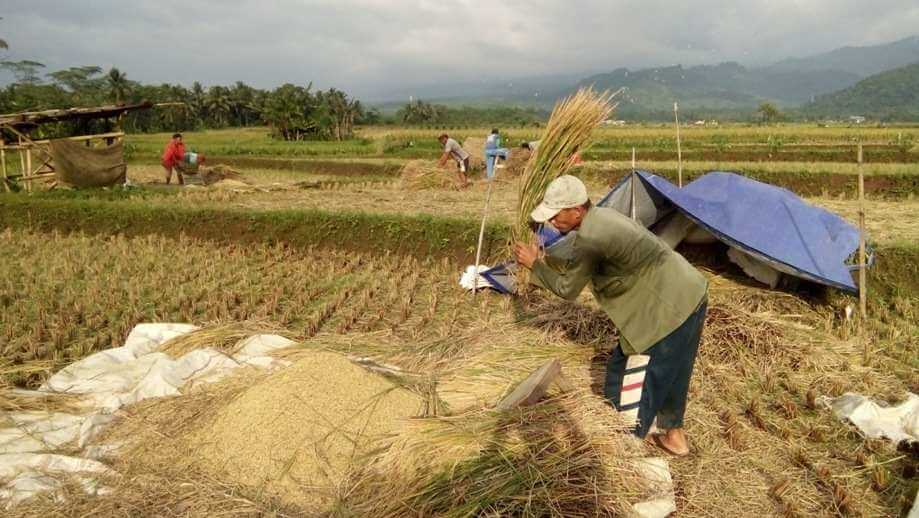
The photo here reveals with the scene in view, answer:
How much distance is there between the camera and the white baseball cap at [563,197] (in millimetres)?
2494

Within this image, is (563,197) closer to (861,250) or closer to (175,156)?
(861,250)

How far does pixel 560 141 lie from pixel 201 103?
166 ft

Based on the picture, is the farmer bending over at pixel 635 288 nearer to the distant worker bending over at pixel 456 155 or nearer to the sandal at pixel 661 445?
the sandal at pixel 661 445

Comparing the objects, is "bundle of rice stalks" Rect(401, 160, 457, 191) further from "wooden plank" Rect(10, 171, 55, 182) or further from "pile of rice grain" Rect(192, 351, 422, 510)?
"pile of rice grain" Rect(192, 351, 422, 510)

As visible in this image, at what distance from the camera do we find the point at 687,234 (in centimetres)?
561

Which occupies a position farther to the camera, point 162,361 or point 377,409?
point 162,361

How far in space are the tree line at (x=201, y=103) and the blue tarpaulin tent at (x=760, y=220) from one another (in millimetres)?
23706

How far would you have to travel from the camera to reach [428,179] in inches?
478

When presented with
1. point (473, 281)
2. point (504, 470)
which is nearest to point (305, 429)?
point (504, 470)

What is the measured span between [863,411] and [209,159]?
62.7ft

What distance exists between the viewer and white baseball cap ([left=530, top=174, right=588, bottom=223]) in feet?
8.18

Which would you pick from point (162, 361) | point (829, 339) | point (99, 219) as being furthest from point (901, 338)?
point (99, 219)

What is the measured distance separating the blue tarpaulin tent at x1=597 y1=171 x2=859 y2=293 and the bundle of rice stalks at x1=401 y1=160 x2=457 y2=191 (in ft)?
23.0

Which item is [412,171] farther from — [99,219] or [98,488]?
Result: [98,488]
